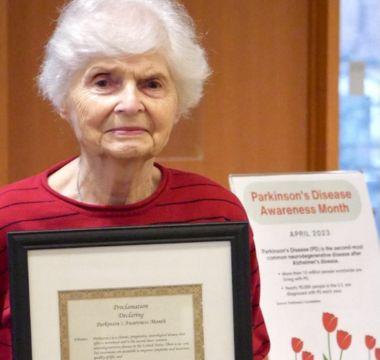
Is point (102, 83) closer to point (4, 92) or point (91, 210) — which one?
point (91, 210)

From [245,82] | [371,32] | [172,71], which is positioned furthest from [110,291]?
[371,32]

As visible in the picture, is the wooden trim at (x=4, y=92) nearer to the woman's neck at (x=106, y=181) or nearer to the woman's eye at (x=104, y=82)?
the woman's neck at (x=106, y=181)

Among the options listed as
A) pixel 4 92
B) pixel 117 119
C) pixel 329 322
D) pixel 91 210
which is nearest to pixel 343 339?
pixel 329 322

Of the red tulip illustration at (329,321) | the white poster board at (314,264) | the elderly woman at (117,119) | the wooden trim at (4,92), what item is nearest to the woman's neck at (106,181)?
the elderly woman at (117,119)

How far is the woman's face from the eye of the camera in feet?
4.15

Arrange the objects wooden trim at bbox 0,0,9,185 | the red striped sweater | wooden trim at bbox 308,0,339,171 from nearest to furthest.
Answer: the red striped sweater → wooden trim at bbox 0,0,9,185 → wooden trim at bbox 308,0,339,171

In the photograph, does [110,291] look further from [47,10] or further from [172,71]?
[47,10]

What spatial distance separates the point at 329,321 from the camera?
223cm

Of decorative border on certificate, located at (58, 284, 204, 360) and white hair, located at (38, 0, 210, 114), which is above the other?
white hair, located at (38, 0, 210, 114)

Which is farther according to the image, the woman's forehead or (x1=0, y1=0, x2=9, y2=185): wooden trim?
(x1=0, y1=0, x2=9, y2=185): wooden trim

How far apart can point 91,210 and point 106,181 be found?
2.3 inches

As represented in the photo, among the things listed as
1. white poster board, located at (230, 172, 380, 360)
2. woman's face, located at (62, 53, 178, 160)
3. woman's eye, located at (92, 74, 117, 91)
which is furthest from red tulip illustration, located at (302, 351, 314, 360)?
woman's eye, located at (92, 74, 117, 91)

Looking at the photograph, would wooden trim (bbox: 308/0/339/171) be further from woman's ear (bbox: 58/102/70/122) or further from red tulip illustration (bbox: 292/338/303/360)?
woman's ear (bbox: 58/102/70/122)

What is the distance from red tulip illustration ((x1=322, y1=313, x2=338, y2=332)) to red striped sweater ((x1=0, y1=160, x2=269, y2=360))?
0.83 m
